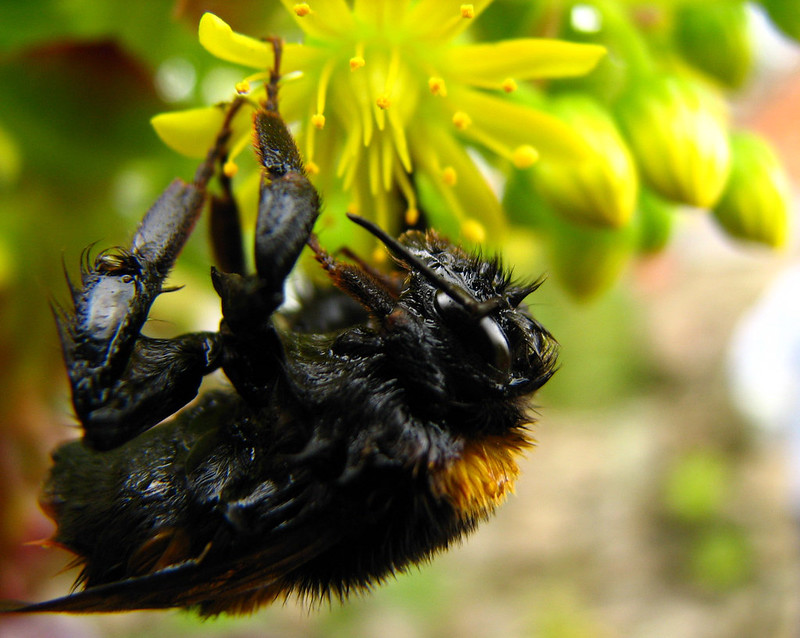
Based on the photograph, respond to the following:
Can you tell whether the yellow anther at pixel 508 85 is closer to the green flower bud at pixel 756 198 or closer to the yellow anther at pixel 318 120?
the yellow anther at pixel 318 120

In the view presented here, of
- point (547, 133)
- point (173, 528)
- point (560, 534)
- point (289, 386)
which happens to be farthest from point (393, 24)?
Result: point (560, 534)

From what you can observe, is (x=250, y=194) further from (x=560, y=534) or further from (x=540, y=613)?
(x=560, y=534)

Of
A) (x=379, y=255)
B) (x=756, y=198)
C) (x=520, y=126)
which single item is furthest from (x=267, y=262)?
(x=756, y=198)

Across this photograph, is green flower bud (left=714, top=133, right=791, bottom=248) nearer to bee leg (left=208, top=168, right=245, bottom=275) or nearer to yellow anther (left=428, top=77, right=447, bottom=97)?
yellow anther (left=428, top=77, right=447, bottom=97)

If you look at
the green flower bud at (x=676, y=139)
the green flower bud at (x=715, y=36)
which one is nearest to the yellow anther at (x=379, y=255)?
the green flower bud at (x=676, y=139)

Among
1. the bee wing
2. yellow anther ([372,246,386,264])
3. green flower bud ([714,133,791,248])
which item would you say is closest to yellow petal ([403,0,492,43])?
yellow anther ([372,246,386,264])

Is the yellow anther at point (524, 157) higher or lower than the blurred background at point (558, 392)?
higher

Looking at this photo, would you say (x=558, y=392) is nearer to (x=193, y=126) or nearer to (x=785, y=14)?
(x=785, y=14)
